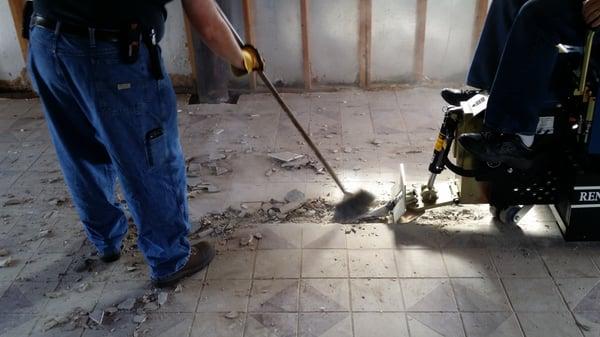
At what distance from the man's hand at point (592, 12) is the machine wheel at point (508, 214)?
2.86 ft

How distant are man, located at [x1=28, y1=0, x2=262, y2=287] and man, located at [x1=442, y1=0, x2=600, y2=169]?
102 cm

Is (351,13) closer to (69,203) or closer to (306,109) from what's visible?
(306,109)

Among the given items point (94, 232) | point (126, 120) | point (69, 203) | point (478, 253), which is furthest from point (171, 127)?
point (478, 253)

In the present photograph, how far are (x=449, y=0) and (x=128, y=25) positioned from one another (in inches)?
115

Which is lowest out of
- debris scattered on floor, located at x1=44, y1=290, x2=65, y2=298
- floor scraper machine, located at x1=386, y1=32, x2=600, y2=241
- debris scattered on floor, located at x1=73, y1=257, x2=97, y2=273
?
debris scattered on floor, located at x1=44, y1=290, x2=65, y2=298

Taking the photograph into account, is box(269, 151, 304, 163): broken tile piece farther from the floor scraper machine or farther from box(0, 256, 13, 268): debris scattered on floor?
box(0, 256, 13, 268): debris scattered on floor

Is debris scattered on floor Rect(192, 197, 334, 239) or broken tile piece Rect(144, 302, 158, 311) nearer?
broken tile piece Rect(144, 302, 158, 311)

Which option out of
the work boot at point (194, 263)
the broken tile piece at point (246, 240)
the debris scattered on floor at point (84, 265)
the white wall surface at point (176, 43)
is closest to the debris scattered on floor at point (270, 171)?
the broken tile piece at point (246, 240)

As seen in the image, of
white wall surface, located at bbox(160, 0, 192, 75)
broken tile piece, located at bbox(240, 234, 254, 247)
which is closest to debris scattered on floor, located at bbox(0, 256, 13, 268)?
broken tile piece, located at bbox(240, 234, 254, 247)

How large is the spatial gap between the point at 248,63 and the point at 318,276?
94 cm

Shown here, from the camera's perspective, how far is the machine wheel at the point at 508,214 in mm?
2605

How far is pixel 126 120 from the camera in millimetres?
1973

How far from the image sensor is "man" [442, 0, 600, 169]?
2168 millimetres

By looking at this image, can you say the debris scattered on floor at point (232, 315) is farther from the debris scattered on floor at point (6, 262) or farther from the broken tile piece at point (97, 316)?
the debris scattered on floor at point (6, 262)
